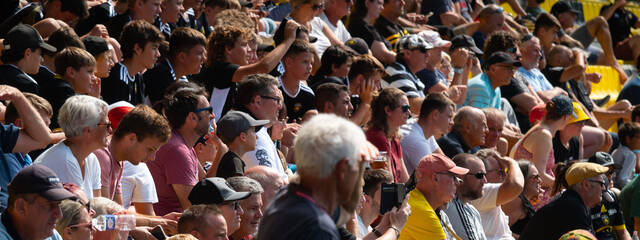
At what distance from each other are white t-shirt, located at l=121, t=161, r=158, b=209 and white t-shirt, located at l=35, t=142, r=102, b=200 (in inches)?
13.9

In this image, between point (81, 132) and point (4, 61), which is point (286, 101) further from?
point (81, 132)

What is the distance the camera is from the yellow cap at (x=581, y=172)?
750cm

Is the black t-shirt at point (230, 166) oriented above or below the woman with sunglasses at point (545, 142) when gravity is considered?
above

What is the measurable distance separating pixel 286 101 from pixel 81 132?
2852 millimetres

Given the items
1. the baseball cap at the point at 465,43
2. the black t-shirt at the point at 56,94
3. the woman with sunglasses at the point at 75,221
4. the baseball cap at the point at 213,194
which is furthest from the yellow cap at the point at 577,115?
the woman with sunglasses at the point at 75,221

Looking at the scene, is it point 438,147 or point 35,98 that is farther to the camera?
point 438,147

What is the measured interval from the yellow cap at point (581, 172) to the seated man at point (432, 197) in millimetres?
1740

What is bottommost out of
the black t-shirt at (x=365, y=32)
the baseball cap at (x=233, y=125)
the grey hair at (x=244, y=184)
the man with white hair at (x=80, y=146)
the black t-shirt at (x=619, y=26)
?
the black t-shirt at (x=619, y=26)

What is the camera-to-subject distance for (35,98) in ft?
17.6

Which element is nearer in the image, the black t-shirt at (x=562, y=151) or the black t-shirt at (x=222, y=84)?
the black t-shirt at (x=222, y=84)

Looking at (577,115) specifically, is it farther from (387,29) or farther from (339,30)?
(339,30)

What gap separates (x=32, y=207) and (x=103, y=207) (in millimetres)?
626

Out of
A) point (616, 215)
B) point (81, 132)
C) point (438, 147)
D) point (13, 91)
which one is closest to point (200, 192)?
point (81, 132)

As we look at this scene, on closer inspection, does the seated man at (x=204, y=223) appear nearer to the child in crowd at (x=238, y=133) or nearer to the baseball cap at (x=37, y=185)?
the baseball cap at (x=37, y=185)
